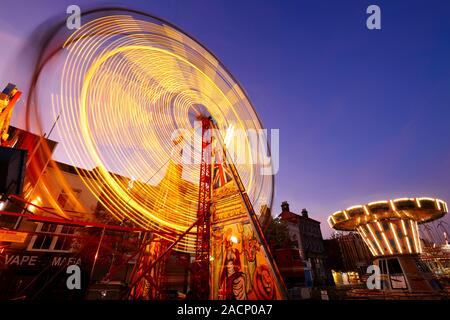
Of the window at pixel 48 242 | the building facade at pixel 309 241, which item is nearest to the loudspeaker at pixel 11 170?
the window at pixel 48 242

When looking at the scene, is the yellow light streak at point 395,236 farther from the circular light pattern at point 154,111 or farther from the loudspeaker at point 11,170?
the loudspeaker at point 11,170

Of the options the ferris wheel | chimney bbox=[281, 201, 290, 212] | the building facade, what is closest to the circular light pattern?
the ferris wheel

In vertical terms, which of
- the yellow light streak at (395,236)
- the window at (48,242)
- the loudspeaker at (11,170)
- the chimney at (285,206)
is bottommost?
the window at (48,242)

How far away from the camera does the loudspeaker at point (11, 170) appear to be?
4.41 m

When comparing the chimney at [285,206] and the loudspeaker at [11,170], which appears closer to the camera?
the loudspeaker at [11,170]

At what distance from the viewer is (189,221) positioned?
37.0 ft

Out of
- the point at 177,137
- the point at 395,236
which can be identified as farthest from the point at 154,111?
the point at 395,236

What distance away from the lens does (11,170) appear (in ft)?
15.0

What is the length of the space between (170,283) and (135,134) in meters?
16.6

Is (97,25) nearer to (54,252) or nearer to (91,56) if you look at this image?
(91,56)

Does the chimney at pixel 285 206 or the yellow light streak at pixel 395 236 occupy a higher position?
the chimney at pixel 285 206

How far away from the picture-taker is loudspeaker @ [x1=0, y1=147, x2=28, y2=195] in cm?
441

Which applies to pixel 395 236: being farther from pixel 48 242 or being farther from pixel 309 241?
pixel 309 241
